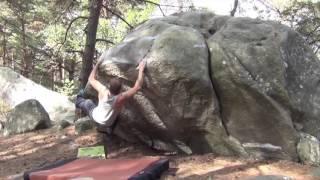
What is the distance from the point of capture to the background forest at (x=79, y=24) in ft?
38.5

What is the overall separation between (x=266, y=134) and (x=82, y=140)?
3.66 metres

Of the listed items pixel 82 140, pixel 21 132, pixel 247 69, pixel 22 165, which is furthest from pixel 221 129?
pixel 21 132

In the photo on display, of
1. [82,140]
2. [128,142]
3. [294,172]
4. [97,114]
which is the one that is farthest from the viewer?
[82,140]

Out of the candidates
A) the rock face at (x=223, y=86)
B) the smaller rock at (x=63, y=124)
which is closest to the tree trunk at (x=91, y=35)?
the smaller rock at (x=63, y=124)

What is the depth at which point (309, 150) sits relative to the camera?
6.76 m

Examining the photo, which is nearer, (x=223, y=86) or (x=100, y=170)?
(x=100, y=170)

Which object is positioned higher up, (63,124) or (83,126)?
(83,126)

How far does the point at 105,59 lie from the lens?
740 cm

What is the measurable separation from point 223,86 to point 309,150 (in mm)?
1651

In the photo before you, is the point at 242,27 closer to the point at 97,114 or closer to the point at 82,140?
the point at 97,114

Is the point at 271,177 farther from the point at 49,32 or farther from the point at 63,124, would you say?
the point at 49,32

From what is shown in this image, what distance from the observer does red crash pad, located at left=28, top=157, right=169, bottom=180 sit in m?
5.78

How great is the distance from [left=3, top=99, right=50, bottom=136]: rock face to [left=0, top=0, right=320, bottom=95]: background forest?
1.24m

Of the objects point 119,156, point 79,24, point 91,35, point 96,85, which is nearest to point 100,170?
point 119,156
